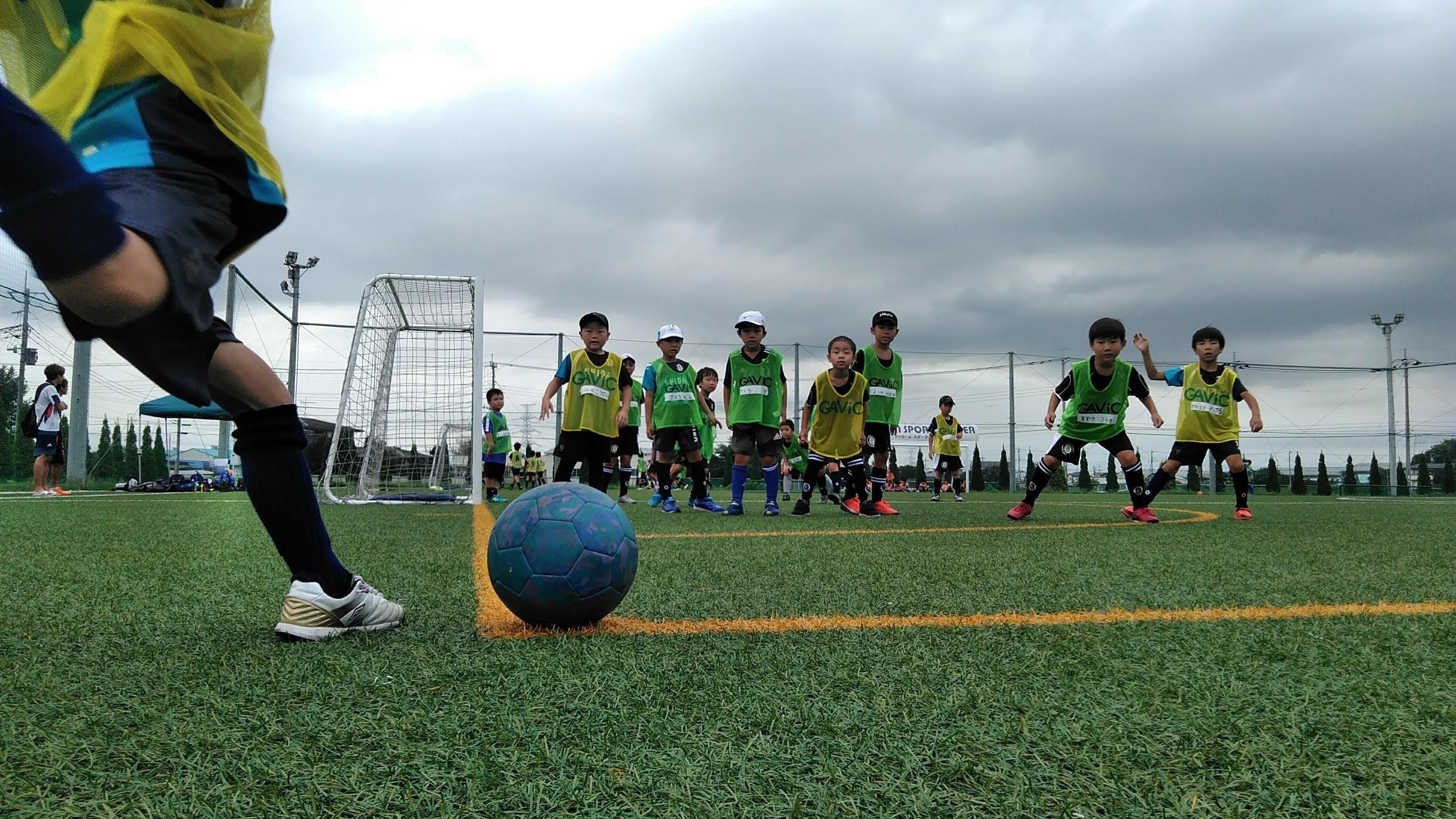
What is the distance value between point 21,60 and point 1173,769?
2.62 m

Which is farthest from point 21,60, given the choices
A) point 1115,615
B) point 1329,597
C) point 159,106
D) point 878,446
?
point 878,446

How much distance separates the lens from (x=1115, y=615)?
2.70 m

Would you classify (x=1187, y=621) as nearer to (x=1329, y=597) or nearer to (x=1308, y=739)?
(x=1329, y=597)

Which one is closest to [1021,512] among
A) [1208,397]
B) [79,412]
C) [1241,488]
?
[1208,397]

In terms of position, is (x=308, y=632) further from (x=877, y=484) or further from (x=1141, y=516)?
(x=877, y=484)

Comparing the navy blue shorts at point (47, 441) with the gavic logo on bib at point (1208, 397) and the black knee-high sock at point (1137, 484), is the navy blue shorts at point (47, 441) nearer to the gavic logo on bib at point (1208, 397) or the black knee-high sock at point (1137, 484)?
the black knee-high sock at point (1137, 484)

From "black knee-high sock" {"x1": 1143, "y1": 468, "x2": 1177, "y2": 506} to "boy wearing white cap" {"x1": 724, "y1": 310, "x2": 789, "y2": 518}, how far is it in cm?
354

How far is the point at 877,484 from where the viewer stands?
9.44 meters

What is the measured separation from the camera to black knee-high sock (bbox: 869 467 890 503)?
940cm

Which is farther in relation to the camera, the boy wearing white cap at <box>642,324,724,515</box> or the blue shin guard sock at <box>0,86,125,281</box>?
the boy wearing white cap at <box>642,324,724,515</box>

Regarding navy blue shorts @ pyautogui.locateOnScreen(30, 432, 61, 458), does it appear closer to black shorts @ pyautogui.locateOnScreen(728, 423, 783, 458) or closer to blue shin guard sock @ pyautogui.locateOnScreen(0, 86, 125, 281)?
black shorts @ pyautogui.locateOnScreen(728, 423, 783, 458)

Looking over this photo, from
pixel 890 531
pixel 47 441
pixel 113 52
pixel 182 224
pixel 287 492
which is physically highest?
pixel 113 52

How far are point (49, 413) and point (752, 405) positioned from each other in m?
9.93

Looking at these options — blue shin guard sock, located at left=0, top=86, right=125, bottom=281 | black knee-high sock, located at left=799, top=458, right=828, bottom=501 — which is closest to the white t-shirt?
black knee-high sock, located at left=799, top=458, right=828, bottom=501
